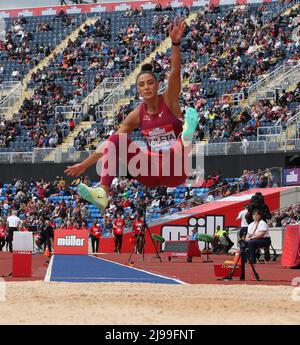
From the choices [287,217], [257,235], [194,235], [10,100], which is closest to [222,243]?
[194,235]

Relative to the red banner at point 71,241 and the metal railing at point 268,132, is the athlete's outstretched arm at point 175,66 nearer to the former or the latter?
the red banner at point 71,241

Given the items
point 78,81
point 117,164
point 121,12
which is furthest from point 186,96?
point 117,164

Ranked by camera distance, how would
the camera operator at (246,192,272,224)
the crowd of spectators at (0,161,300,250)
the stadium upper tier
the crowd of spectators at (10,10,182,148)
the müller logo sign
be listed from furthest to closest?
1. the crowd of spectators at (10,10,182,148)
2. the stadium upper tier
3. the müller logo sign
4. the crowd of spectators at (0,161,300,250)
5. the camera operator at (246,192,272,224)

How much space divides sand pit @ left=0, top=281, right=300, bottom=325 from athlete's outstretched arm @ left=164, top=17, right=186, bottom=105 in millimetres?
2534

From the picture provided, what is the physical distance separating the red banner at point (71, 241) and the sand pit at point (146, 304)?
17.7 m

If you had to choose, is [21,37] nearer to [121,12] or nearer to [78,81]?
[121,12]

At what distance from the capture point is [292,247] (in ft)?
77.6

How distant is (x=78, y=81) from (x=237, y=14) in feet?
29.4

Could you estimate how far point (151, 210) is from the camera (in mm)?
35750

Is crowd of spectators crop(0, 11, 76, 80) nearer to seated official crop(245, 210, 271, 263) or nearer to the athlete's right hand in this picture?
seated official crop(245, 210, 271, 263)

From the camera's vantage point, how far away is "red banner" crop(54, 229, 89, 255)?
113 ft

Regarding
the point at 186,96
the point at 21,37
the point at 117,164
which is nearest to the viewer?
the point at 117,164

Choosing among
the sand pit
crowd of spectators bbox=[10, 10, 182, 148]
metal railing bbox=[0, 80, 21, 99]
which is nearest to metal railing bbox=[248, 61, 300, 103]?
crowd of spectators bbox=[10, 10, 182, 148]

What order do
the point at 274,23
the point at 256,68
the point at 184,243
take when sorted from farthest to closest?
the point at 274,23 < the point at 256,68 < the point at 184,243
